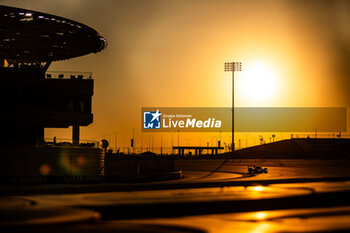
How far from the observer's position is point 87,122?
220ft

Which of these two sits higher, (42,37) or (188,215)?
(42,37)

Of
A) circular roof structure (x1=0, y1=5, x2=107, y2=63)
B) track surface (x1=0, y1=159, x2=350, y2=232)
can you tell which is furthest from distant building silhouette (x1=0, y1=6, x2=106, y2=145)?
track surface (x1=0, y1=159, x2=350, y2=232)

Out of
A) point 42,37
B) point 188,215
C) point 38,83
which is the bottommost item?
point 188,215

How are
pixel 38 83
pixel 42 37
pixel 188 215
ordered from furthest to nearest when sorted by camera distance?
pixel 42 37
pixel 38 83
pixel 188 215

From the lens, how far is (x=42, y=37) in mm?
63438

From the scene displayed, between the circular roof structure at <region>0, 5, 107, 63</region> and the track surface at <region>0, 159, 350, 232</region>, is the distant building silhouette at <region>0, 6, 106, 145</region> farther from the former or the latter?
the track surface at <region>0, 159, 350, 232</region>

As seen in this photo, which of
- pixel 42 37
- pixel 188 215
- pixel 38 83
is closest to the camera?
pixel 188 215

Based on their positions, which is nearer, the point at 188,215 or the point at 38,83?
the point at 188,215

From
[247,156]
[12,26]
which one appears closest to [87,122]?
[12,26]

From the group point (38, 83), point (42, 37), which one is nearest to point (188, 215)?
point (38, 83)

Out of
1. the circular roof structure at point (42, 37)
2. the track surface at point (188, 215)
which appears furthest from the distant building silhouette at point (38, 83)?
the track surface at point (188, 215)

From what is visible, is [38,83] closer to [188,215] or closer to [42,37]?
[42,37]

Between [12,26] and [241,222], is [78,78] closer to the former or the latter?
[12,26]

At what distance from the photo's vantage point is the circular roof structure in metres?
57.4
